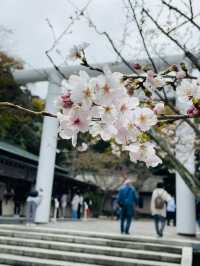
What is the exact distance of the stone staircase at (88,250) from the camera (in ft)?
23.9

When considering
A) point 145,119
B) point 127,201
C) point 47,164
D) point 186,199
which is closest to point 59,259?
point 127,201

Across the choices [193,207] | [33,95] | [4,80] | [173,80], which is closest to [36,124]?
[33,95]

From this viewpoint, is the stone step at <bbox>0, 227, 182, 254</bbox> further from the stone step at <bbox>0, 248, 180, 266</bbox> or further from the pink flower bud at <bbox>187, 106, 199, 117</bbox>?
the pink flower bud at <bbox>187, 106, 199, 117</bbox>

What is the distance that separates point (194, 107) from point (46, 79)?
12.7 meters

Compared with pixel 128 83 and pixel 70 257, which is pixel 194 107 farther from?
pixel 70 257

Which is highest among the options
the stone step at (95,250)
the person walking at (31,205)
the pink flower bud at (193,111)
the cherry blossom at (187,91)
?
the cherry blossom at (187,91)

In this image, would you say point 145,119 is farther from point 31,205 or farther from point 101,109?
point 31,205

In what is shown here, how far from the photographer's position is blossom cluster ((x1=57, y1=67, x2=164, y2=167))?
1.57 metres

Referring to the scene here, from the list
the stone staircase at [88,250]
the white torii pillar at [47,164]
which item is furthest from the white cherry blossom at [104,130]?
the white torii pillar at [47,164]

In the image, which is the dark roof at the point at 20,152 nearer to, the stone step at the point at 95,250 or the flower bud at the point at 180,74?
the stone step at the point at 95,250

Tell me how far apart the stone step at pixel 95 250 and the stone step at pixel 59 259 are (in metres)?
0.21

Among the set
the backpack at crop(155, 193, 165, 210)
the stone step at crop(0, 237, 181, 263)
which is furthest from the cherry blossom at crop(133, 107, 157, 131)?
the backpack at crop(155, 193, 165, 210)

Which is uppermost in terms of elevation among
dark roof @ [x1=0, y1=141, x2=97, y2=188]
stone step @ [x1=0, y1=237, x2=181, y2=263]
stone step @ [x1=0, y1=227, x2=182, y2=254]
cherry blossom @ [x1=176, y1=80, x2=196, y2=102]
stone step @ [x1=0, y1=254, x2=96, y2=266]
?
dark roof @ [x1=0, y1=141, x2=97, y2=188]

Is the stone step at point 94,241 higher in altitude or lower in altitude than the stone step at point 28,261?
higher
